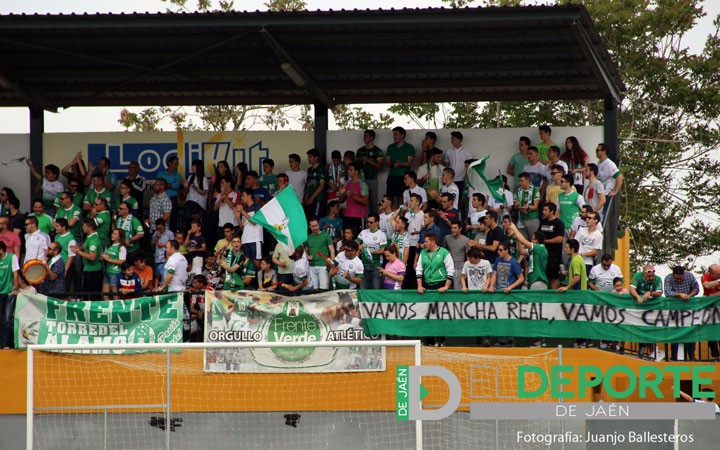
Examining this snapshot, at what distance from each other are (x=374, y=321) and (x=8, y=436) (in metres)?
6.38

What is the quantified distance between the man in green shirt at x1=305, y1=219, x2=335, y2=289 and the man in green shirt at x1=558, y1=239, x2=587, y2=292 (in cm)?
415

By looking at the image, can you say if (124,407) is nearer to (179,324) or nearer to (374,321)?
(179,324)

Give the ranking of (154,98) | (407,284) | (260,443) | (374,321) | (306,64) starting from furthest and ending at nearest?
(154,98), (306,64), (407,284), (374,321), (260,443)

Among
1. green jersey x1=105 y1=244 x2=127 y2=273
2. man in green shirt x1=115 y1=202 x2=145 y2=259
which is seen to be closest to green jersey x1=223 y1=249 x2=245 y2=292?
green jersey x1=105 y1=244 x2=127 y2=273

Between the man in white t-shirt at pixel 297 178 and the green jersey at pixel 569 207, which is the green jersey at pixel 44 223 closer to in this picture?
the man in white t-shirt at pixel 297 178

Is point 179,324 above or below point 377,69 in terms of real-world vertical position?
below

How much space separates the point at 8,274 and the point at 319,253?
5.46 metres

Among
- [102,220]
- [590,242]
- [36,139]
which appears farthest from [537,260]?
[36,139]

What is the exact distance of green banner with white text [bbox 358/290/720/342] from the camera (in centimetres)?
1759

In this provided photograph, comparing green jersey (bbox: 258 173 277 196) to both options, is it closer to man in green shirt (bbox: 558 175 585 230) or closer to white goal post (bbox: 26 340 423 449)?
white goal post (bbox: 26 340 423 449)

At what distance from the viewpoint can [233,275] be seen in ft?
63.6

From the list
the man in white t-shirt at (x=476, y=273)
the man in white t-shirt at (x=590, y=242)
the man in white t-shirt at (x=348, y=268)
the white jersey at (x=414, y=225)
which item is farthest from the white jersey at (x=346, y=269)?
the man in white t-shirt at (x=590, y=242)

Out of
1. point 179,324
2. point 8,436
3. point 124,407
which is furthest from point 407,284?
point 8,436

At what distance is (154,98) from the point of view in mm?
24312
